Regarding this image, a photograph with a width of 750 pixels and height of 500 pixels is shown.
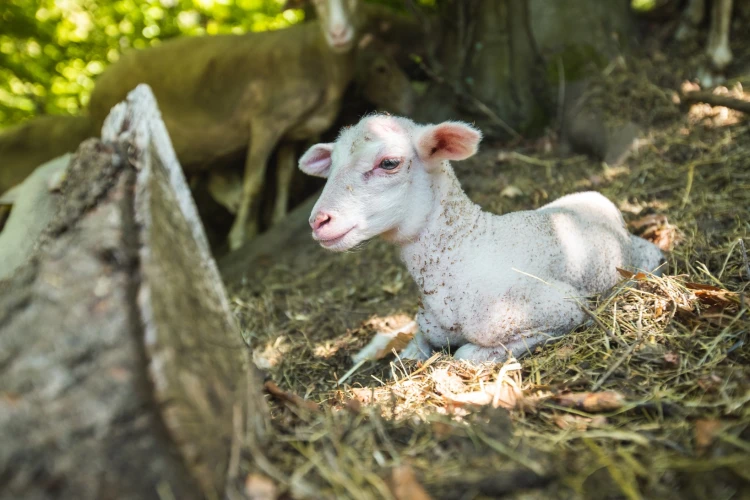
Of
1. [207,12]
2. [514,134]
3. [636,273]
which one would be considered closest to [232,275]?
[514,134]

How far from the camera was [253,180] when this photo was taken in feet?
23.7

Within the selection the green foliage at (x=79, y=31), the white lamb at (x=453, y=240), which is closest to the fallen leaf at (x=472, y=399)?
the white lamb at (x=453, y=240)

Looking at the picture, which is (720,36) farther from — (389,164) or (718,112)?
(389,164)

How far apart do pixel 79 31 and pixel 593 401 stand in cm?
939

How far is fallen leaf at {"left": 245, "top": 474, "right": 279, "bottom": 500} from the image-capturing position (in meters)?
1.72

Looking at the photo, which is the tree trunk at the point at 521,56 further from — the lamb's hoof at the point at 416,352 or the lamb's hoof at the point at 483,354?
the lamb's hoof at the point at 483,354

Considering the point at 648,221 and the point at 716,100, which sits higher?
the point at 716,100

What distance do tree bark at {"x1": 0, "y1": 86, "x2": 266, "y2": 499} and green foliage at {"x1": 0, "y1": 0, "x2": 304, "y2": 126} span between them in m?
8.13

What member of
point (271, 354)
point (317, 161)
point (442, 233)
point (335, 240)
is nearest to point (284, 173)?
point (271, 354)

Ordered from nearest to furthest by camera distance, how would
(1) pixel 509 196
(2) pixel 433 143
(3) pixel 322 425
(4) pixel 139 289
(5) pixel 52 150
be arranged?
(4) pixel 139 289, (3) pixel 322 425, (2) pixel 433 143, (1) pixel 509 196, (5) pixel 52 150

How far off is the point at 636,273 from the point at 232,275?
11.9 ft

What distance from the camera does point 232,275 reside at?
5.66m

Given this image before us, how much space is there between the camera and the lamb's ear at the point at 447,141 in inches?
110

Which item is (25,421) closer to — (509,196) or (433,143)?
(433,143)
